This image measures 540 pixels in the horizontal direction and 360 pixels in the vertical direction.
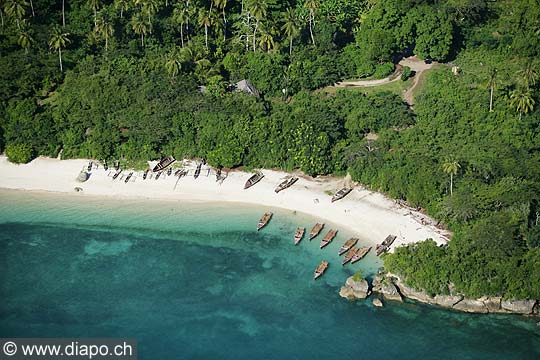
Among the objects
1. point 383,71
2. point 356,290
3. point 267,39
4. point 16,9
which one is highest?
point 16,9

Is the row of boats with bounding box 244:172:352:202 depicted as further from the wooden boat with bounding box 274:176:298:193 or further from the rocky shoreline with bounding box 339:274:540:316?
the rocky shoreline with bounding box 339:274:540:316

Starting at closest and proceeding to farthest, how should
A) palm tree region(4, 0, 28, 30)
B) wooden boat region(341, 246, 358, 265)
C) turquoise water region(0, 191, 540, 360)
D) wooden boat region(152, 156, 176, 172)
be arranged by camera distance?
1. turquoise water region(0, 191, 540, 360)
2. wooden boat region(341, 246, 358, 265)
3. wooden boat region(152, 156, 176, 172)
4. palm tree region(4, 0, 28, 30)

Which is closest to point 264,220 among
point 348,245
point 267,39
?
point 348,245

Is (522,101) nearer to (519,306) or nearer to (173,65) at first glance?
(519,306)

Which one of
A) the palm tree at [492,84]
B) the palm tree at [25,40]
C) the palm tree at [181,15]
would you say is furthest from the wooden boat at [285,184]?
the palm tree at [25,40]

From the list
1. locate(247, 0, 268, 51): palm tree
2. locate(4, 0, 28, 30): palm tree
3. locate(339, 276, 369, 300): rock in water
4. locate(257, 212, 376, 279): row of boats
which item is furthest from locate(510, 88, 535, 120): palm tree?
locate(4, 0, 28, 30): palm tree

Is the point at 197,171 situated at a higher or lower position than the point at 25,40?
lower

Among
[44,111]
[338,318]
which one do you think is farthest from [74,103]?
[338,318]
